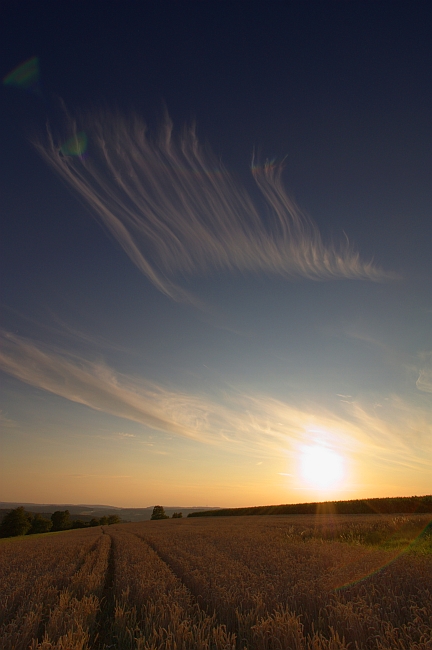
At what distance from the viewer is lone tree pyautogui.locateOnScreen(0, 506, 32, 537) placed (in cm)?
7631

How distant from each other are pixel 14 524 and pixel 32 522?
45.4 ft

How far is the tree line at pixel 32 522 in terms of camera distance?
3024 inches

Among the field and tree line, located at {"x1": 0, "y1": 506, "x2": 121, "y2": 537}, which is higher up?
the field

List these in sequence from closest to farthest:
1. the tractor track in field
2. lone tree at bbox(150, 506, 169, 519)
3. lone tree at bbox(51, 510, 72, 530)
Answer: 1. the tractor track in field
2. lone tree at bbox(51, 510, 72, 530)
3. lone tree at bbox(150, 506, 169, 519)

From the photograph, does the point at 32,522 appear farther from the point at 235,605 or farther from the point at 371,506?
the point at 235,605

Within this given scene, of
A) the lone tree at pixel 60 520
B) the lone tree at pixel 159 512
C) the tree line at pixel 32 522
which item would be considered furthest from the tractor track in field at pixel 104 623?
the lone tree at pixel 159 512

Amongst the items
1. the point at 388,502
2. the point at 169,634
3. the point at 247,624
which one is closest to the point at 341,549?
the point at 247,624

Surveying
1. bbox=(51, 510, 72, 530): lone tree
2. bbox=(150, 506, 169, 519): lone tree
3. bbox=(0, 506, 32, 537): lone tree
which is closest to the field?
bbox=(0, 506, 32, 537): lone tree

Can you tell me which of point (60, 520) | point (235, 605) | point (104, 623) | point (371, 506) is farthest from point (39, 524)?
point (235, 605)

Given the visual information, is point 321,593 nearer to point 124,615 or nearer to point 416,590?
point 416,590

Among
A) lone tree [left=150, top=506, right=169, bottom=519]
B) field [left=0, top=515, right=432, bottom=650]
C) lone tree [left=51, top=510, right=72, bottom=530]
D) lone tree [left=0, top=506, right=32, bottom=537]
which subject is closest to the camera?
field [left=0, top=515, right=432, bottom=650]

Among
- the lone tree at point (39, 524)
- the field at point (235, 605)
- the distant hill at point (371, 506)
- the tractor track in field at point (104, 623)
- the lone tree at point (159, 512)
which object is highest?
the distant hill at point (371, 506)

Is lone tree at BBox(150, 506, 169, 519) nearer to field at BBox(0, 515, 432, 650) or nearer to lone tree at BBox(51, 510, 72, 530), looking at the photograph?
lone tree at BBox(51, 510, 72, 530)

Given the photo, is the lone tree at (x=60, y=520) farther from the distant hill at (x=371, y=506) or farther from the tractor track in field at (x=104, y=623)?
the tractor track in field at (x=104, y=623)
